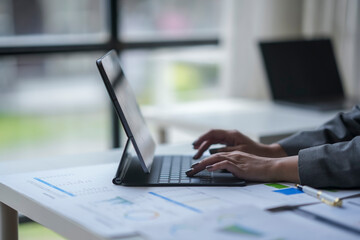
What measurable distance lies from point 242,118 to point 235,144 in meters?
0.74

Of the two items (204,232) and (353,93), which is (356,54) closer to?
(353,93)

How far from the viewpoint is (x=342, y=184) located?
4.10 ft

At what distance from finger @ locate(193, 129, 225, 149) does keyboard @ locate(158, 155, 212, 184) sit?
0.14ft

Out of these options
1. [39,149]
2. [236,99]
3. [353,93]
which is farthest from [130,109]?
[39,149]

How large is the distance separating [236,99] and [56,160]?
1397mm

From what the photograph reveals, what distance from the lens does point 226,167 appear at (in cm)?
128

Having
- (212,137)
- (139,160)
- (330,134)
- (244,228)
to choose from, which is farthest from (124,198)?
(330,134)

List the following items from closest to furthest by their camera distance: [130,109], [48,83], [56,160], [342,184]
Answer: [342,184] → [130,109] → [56,160] → [48,83]

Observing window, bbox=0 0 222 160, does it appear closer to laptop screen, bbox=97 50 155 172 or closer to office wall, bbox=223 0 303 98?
office wall, bbox=223 0 303 98

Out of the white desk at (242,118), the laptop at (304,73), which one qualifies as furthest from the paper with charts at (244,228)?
the laptop at (304,73)

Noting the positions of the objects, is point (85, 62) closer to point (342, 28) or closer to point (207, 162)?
point (342, 28)

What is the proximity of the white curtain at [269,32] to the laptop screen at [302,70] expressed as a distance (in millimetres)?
290

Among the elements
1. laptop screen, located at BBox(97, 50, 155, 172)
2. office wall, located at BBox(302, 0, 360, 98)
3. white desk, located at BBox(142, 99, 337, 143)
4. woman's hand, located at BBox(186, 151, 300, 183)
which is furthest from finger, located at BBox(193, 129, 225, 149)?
office wall, located at BBox(302, 0, 360, 98)

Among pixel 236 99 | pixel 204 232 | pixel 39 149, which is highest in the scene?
pixel 204 232
